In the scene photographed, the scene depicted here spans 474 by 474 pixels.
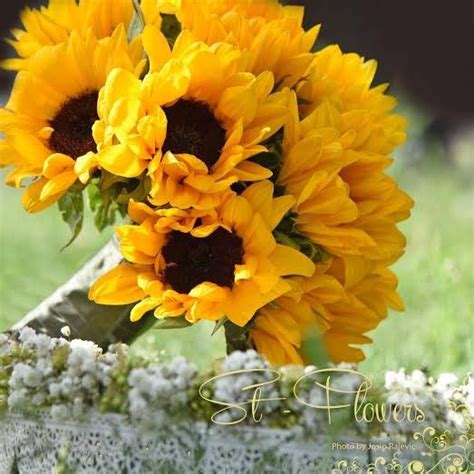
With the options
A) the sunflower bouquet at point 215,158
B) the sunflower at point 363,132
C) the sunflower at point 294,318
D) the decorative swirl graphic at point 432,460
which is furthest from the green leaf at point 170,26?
the decorative swirl graphic at point 432,460

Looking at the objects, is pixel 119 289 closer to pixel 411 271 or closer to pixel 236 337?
pixel 236 337

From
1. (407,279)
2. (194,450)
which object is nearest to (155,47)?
(194,450)

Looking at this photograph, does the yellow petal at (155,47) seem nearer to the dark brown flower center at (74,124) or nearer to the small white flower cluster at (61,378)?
the dark brown flower center at (74,124)

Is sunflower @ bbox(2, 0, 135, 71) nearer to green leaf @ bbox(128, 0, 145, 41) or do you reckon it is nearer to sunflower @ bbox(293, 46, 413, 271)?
green leaf @ bbox(128, 0, 145, 41)

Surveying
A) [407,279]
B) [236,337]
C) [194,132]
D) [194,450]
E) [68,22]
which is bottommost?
[194,450]

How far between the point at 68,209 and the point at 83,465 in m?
0.21

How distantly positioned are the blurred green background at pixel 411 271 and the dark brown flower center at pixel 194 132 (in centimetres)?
26

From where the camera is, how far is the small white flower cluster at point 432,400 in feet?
2.58

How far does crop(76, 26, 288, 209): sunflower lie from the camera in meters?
0.78

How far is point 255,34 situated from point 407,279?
0.81 meters

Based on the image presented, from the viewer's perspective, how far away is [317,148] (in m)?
0.82

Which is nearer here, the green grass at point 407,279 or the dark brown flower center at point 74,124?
the dark brown flower center at point 74,124

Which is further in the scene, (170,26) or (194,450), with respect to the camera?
(170,26)

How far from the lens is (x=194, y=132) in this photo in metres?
0.81
